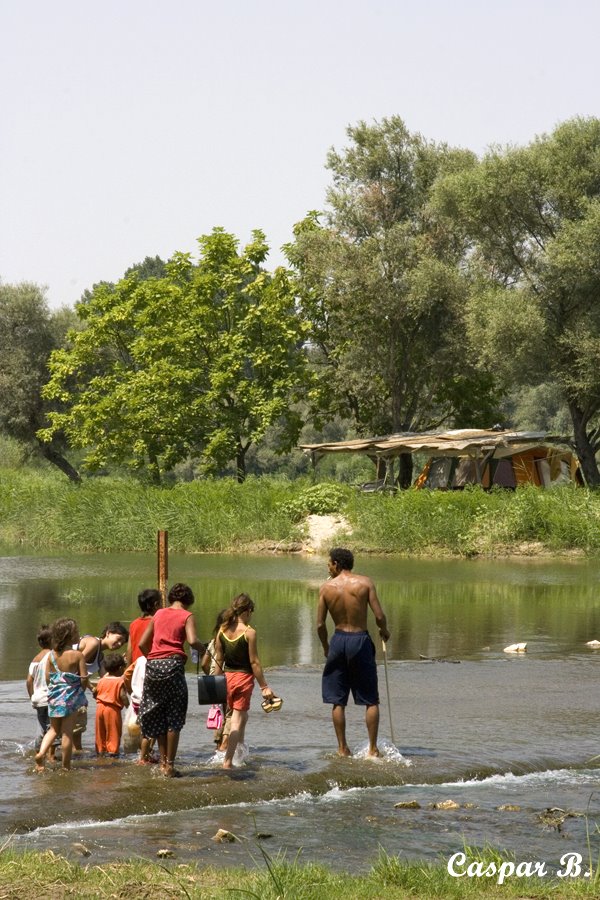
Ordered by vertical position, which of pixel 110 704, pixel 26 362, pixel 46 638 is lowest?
pixel 110 704

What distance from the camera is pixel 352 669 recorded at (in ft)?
37.9

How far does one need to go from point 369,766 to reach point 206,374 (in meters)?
37.6

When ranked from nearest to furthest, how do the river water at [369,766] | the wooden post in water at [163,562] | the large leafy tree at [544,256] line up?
the river water at [369,766]
the wooden post in water at [163,562]
the large leafy tree at [544,256]

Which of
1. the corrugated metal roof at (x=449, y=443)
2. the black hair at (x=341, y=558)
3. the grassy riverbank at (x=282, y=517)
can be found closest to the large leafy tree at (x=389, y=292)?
the corrugated metal roof at (x=449, y=443)

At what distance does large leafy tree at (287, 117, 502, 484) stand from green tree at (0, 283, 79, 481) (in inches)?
607

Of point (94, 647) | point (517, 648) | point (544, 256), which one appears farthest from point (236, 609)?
point (544, 256)

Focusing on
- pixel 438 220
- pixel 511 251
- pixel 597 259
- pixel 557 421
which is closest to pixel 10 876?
pixel 597 259

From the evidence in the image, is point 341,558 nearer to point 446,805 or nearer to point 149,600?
point 149,600

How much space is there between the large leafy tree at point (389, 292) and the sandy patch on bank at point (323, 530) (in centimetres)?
1181

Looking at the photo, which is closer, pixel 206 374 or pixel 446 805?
pixel 446 805

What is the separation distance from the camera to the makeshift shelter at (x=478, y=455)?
42363 mm

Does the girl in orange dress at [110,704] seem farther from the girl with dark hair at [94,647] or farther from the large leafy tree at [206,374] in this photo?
the large leafy tree at [206,374]

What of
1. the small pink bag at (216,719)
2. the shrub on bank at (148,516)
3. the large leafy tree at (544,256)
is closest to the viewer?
the small pink bag at (216,719)

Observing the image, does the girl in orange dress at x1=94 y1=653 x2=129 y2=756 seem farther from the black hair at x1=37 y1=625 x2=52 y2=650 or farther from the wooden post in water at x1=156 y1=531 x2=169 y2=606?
the wooden post in water at x1=156 y1=531 x2=169 y2=606
